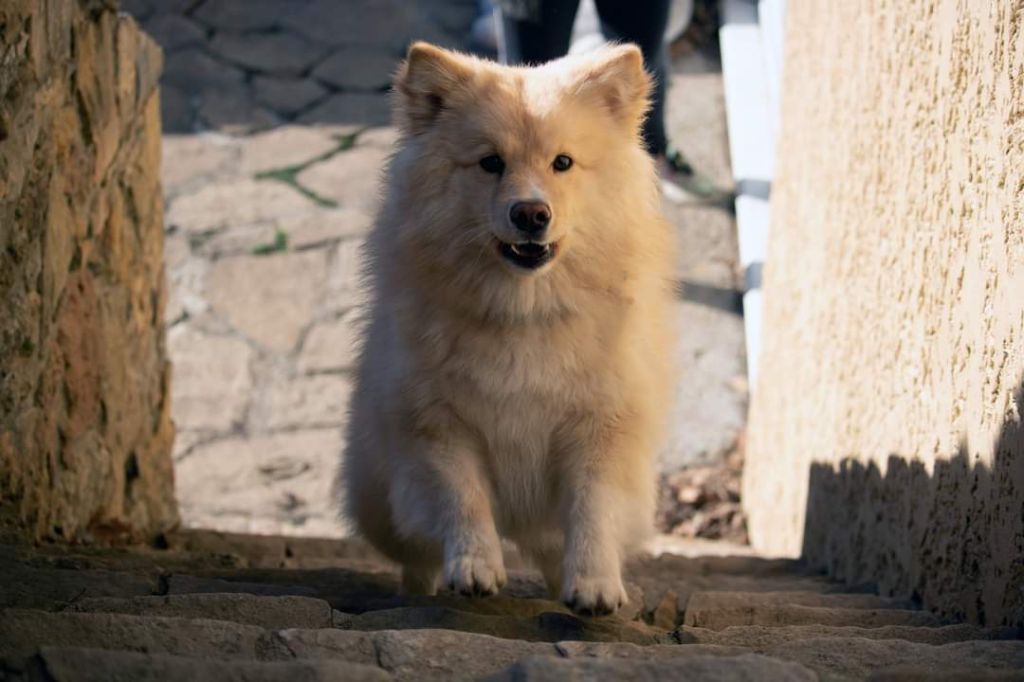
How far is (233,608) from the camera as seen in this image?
7.71 ft

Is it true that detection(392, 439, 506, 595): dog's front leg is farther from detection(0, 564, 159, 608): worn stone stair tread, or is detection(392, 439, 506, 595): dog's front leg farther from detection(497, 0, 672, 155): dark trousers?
detection(497, 0, 672, 155): dark trousers

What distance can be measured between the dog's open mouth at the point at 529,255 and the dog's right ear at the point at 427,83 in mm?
405

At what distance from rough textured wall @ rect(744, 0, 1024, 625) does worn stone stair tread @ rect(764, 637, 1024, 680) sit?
0.28m

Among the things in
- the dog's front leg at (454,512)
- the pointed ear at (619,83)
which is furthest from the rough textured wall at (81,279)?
the pointed ear at (619,83)

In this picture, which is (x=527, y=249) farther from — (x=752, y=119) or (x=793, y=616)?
(x=752, y=119)

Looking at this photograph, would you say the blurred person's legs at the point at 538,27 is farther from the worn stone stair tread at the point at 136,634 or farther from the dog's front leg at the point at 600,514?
the worn stone stair tread at the point at 136,634

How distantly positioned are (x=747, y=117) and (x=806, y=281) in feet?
11.2

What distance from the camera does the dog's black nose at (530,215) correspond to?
112 inches

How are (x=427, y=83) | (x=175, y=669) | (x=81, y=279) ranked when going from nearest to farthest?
(x=175, y=669), (x=427, y=83), (x=81, y=279)

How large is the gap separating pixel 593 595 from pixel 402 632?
69 cm

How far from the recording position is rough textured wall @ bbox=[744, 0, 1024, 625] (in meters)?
2.56

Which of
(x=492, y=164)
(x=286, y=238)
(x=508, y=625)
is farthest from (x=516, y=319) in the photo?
(x=286, y=238)

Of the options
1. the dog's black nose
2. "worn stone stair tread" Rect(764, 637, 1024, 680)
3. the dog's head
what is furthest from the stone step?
the dog's black nose

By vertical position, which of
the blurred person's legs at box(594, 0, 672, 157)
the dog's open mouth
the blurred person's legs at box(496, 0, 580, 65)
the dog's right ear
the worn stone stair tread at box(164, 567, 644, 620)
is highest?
the blurred person's legs at box(594, 0, 672, 157)
